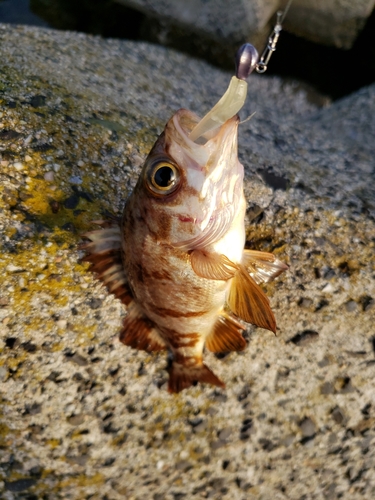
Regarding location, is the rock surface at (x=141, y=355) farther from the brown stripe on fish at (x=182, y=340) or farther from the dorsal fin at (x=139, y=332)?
the brown stripe on fish at (x=182, y=340)

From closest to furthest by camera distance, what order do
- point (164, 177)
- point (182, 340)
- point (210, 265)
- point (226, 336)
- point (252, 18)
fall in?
point (164, 177), point (210, 265), point (182, 340), point (226, 336), point (252, 18)

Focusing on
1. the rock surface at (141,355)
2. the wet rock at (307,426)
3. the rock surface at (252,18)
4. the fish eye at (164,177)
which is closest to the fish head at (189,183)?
the fish eye at (164,177)

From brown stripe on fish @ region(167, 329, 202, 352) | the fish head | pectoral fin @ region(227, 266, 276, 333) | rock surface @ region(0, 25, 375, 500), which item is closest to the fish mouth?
the fish head

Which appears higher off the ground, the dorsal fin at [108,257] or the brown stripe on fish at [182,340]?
the dorsal fin at [108,257]

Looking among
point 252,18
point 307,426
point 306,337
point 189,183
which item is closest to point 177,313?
point 189,183

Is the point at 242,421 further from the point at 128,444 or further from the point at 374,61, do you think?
the point at 374,61

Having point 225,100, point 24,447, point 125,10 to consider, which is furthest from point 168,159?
point 125,10

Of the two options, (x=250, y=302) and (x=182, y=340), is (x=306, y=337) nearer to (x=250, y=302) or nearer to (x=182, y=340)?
(x=250, y=302)
